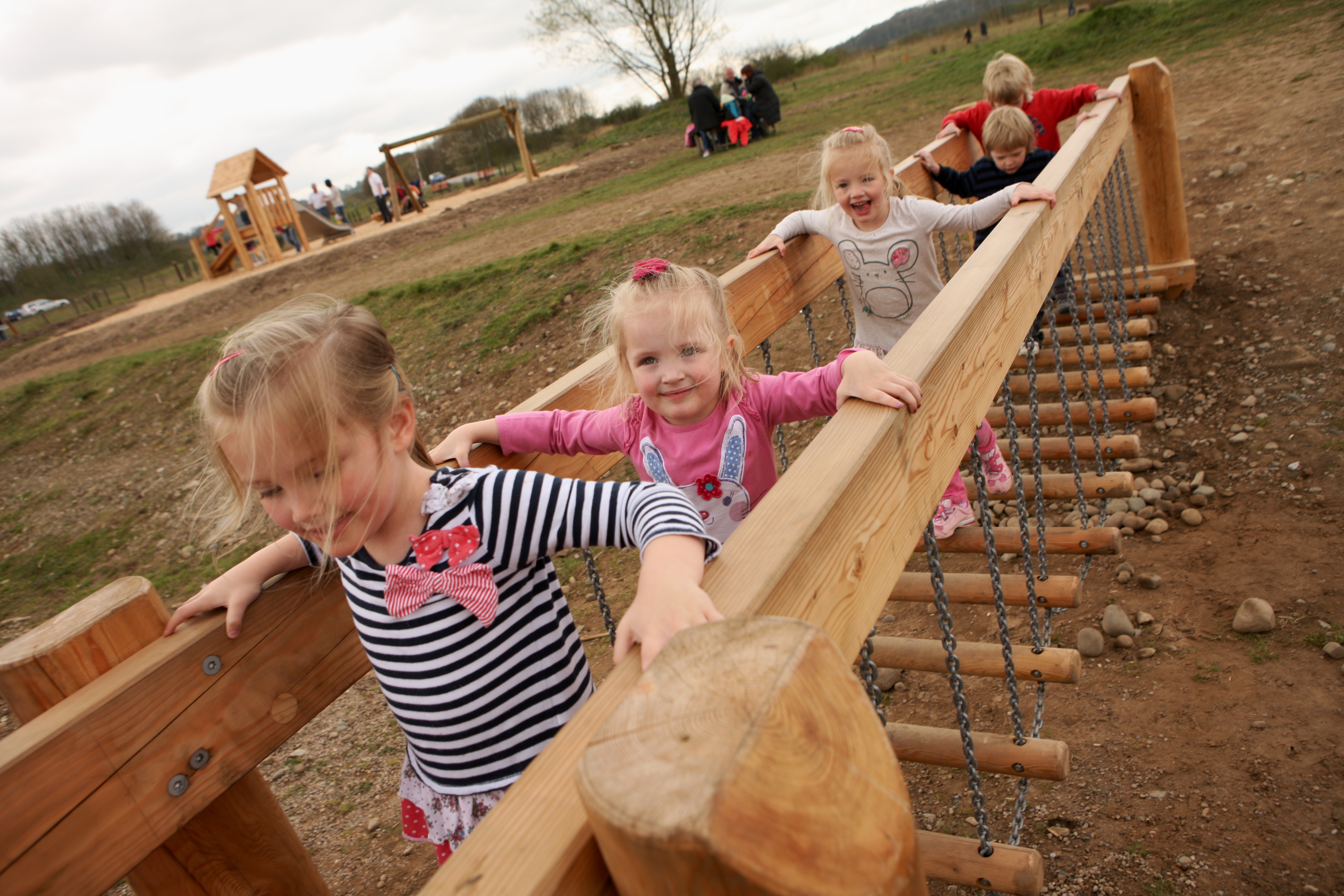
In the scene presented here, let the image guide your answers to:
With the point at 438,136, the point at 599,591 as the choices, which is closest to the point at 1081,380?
the point at 599,591

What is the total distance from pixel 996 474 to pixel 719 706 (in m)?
2.92

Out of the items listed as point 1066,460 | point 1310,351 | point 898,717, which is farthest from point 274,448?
point 1310,351

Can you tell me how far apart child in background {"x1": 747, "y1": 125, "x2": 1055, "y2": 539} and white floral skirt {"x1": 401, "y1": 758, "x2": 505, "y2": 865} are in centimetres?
190

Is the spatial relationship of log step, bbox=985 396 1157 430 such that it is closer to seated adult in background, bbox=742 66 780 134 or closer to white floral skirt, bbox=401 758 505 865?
white floral skirt, bbox=401 758 505 865

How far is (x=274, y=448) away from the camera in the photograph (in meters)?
1.22

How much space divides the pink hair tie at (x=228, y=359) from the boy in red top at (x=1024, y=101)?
427 centimetres

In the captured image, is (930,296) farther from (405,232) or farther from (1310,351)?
(405,232)

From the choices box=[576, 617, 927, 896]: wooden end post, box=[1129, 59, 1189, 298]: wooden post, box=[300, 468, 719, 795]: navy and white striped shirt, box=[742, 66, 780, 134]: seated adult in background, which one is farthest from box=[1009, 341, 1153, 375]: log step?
box=[742, 66, 780, 134]: seated adult in background

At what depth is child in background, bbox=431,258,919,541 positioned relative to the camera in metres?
1.88

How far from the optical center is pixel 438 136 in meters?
20.0

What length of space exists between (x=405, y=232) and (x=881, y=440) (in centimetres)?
1682

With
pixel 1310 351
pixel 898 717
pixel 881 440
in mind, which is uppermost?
pixel 881 440

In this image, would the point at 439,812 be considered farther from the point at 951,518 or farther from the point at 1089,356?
the point at 1089,356

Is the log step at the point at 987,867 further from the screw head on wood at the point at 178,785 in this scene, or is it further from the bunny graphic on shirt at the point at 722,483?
the screw head on wood at the point at 178,785
